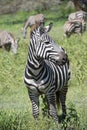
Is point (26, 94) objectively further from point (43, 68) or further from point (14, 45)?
point (14, 45)

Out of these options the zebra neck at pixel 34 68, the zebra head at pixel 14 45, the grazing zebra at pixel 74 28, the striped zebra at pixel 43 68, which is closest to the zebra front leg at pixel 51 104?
the striped zebra at pixel 43 68

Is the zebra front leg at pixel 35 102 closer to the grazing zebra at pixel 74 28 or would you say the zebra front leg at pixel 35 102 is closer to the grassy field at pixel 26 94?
the grassy field at pixel 26 94

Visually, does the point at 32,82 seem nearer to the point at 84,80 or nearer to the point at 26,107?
the point at 26,107

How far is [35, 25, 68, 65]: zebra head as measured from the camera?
29.3ft

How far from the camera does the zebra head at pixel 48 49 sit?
8.95m

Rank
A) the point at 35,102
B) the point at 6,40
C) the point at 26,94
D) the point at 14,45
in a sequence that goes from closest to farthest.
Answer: the point at 35,102
the point at 26,94
the point at 14,45
the point at 6,40

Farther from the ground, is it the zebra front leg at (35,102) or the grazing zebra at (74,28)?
the zebra front leg at (35,102)

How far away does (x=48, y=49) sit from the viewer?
9125 millimetres

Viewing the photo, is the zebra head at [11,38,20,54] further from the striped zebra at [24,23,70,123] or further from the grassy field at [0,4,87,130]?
the striped zebra at [24,23,70,123]

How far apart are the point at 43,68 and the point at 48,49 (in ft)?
2.10

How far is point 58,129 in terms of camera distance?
27.8 ft

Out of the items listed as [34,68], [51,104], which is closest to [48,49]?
[34,68]

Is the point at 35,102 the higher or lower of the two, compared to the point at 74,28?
higher

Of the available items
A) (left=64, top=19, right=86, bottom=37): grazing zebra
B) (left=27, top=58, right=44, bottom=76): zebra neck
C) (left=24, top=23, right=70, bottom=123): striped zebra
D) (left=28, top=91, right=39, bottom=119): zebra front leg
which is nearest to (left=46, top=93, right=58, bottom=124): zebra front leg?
(left=24, top=23, right=70, bottom=123): striped zebra
